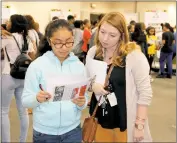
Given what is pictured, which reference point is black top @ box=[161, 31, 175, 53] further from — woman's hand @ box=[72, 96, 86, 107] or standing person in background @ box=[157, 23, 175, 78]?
woman's hand @ box=[72, 96, 86, 107]

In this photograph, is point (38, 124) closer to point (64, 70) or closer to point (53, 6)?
point (64, 70)

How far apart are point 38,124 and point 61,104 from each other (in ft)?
0.56

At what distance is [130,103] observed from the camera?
66.9 inches

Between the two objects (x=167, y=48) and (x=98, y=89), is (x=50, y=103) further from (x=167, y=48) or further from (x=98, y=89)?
(x=167, y=48)

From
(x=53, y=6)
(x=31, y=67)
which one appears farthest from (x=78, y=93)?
(x=53, y=6)

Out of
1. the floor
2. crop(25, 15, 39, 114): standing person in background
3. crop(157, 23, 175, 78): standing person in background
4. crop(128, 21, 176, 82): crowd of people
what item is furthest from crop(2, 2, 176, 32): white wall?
crop(25, 15, 39, 114): standing person in background

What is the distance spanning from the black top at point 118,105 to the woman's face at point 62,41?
1.16 ft

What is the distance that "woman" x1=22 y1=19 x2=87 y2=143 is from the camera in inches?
57.6

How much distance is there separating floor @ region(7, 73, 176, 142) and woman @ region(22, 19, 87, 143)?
174 cm

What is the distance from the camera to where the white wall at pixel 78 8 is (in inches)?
387

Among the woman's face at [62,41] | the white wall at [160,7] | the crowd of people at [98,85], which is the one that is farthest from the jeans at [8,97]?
the white wall at [160,7]

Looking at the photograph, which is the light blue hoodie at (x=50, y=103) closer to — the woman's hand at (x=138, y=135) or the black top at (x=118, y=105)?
the black top at (x=118, y=105)

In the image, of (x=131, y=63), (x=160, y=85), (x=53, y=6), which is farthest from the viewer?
(x=53, y=6)

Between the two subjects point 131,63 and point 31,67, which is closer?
point 31,67
